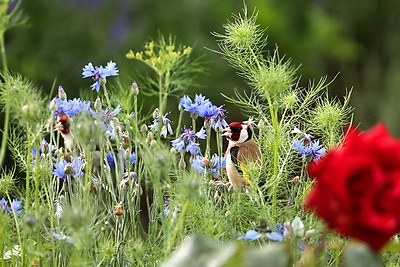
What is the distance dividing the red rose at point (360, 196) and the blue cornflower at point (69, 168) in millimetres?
583

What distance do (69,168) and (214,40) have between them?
3024 millimetres

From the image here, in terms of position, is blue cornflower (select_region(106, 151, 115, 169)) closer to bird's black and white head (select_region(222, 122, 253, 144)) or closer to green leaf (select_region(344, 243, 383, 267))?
bird's black and white head (select_region(222, 122, 253, 144))

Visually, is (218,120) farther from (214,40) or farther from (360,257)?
(214,40)

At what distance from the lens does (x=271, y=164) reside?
1514 mm

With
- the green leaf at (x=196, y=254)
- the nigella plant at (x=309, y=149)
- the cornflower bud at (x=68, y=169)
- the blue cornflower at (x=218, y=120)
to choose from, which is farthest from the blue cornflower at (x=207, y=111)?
the green leaf at (x=196, y=254)

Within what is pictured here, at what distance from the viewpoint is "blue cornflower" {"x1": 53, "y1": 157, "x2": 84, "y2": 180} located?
1435 millimetres

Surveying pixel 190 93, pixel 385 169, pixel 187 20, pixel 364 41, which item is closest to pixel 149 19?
pixel 187 20

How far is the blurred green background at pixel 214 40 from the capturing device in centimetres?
410

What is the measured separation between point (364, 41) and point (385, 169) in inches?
185

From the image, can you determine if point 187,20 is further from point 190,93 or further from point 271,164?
point 271,164

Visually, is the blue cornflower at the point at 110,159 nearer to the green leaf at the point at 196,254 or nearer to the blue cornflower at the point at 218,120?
the blue cornflower at the point at 218,120

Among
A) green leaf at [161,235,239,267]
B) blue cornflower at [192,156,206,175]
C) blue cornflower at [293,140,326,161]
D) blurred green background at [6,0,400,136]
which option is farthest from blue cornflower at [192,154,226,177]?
blurred green background at [6,0,400,136]

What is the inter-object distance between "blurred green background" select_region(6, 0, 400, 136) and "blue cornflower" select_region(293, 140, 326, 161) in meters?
1.99

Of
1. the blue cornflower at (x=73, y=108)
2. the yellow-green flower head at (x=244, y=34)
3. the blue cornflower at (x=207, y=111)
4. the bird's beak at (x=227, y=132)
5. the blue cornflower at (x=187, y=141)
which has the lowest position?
the blue cornflower at (x=187, y=141)
